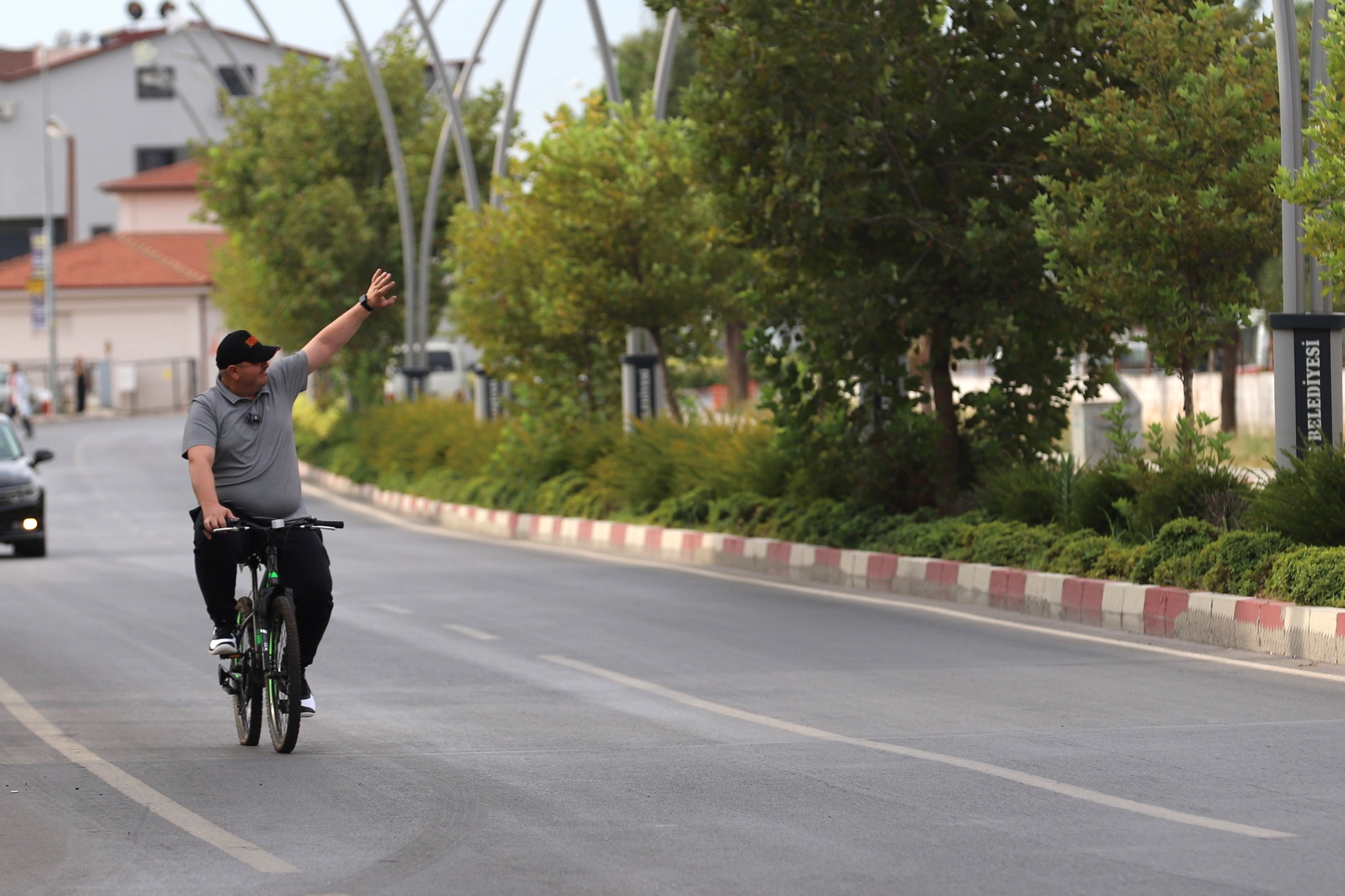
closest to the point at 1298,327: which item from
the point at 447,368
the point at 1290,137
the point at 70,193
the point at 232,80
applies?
the point at 1290,137

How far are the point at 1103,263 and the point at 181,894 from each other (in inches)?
411

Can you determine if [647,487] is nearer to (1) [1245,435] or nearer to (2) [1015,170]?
(2) [1015,170]

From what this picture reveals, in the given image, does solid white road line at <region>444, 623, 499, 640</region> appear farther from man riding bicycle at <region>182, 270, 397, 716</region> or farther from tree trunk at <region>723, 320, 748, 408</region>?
tree trunk at <region>723, 320, 748, 408</region>

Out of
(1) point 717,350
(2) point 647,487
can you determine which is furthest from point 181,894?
(1) point 717,350

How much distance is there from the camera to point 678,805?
759 centimetres

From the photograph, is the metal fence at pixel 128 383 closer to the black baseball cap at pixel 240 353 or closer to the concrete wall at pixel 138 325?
the concrete wall at pixel 138 325

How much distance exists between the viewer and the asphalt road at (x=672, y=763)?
21.4ft

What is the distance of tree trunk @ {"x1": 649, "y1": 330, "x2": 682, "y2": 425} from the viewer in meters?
25.6

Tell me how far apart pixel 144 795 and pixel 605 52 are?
18500 millimetres

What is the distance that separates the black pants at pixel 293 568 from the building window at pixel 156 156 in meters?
83.5

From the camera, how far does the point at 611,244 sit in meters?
24.3

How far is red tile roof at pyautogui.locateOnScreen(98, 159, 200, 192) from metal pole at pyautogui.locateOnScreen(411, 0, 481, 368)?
1738 inches

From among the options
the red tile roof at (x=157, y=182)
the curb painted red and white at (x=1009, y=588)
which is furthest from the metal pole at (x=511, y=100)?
the red tile roof at (x=157, y=182)

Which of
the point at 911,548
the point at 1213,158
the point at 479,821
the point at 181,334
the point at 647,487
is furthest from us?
the point at 181,334
